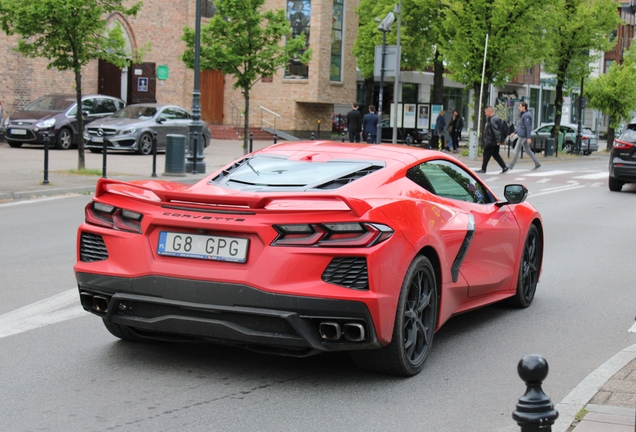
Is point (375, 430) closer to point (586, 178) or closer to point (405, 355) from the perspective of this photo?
point (405, 355)

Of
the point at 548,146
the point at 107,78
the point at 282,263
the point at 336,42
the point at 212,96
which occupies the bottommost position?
the point at 548,146

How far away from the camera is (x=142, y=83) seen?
41312mm

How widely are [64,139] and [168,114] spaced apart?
340 centimetres

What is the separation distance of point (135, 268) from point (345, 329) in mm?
1232

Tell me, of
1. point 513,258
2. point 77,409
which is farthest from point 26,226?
point 77,409

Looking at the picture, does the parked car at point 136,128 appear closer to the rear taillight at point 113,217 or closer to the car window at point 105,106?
the car window at point 105,106

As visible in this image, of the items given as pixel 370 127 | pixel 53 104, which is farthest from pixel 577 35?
pixel 53 104

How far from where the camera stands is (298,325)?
5.02 metres

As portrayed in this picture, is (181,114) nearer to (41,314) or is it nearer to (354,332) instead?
(41,314)

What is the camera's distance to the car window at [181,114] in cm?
3175

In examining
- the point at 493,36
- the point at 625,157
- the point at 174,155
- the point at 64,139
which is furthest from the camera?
the point at 493,36

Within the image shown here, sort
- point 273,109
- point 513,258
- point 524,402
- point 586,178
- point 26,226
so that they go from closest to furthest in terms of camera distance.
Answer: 1. point 524,402
2. point 513,258
3. point 26,226
4. point 586,178
5. point 273,109

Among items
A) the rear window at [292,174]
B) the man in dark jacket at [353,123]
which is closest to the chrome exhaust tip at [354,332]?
the rear window at [292,174]

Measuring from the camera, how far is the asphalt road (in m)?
4.77
